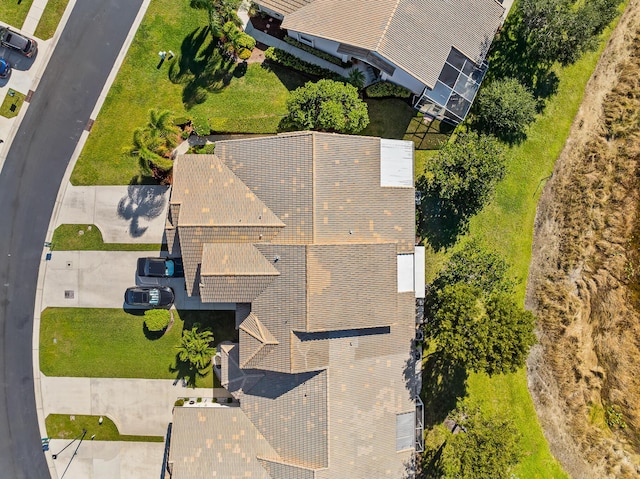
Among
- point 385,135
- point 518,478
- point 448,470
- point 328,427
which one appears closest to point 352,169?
point 385,135

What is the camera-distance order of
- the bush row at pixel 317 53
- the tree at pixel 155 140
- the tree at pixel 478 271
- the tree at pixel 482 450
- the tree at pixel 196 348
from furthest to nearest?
the bush row at pixel 317 53, the tree at pixel 196 348, the tree at pixel 478 271, the tree at pixel 155 140, the tree at pixel 482 450

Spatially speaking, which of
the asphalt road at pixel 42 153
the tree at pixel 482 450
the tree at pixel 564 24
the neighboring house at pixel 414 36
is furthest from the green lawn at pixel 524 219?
the asphalt road at pixel 42 153

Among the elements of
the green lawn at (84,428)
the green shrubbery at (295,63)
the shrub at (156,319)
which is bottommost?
the green lawn at (84,428)

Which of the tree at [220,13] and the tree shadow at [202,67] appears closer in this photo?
the tree at [220,13]

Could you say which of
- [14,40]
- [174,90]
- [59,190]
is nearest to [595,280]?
[174,90]

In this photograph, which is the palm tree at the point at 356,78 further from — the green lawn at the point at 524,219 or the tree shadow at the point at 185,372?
the tree shadow at the point at 185,372
